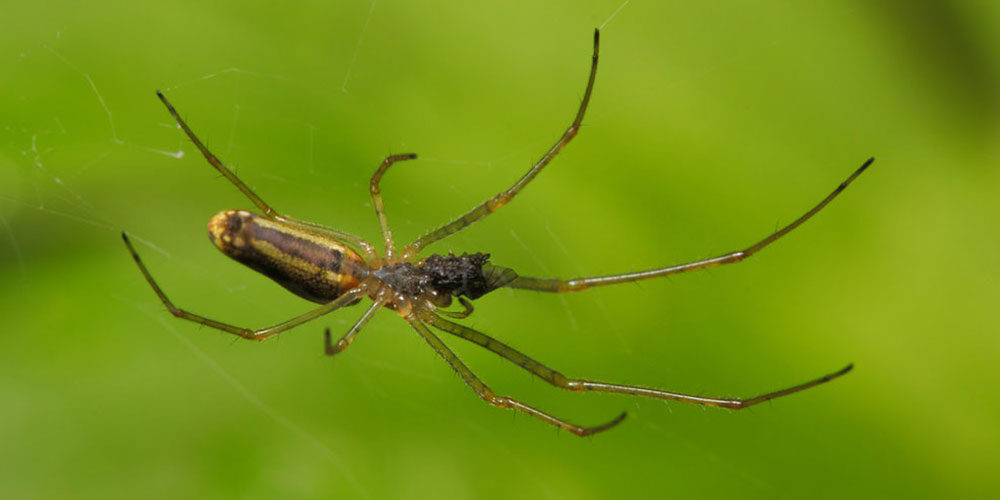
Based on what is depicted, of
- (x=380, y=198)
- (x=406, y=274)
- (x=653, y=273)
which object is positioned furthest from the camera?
(x=406, y=274)

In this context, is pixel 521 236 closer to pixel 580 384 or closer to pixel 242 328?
pixel 580 384

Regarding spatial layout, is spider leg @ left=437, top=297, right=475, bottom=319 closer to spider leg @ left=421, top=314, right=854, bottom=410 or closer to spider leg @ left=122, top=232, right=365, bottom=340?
spider leg @ left=421, top=314, right=854, bottom=410

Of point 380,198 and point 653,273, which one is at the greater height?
point 380,198

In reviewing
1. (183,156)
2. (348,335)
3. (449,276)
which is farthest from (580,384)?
(183,156)

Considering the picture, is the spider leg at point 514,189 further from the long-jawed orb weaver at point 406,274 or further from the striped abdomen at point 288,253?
the striped abdomen at point 288,253

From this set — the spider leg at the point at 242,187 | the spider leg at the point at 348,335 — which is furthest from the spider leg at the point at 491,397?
the spider leg at the point at 242,187

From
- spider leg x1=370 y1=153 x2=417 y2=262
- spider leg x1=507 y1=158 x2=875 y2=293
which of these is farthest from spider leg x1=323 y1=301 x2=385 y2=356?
spider leg x1=507 y1=158 x2=875 y2=293
